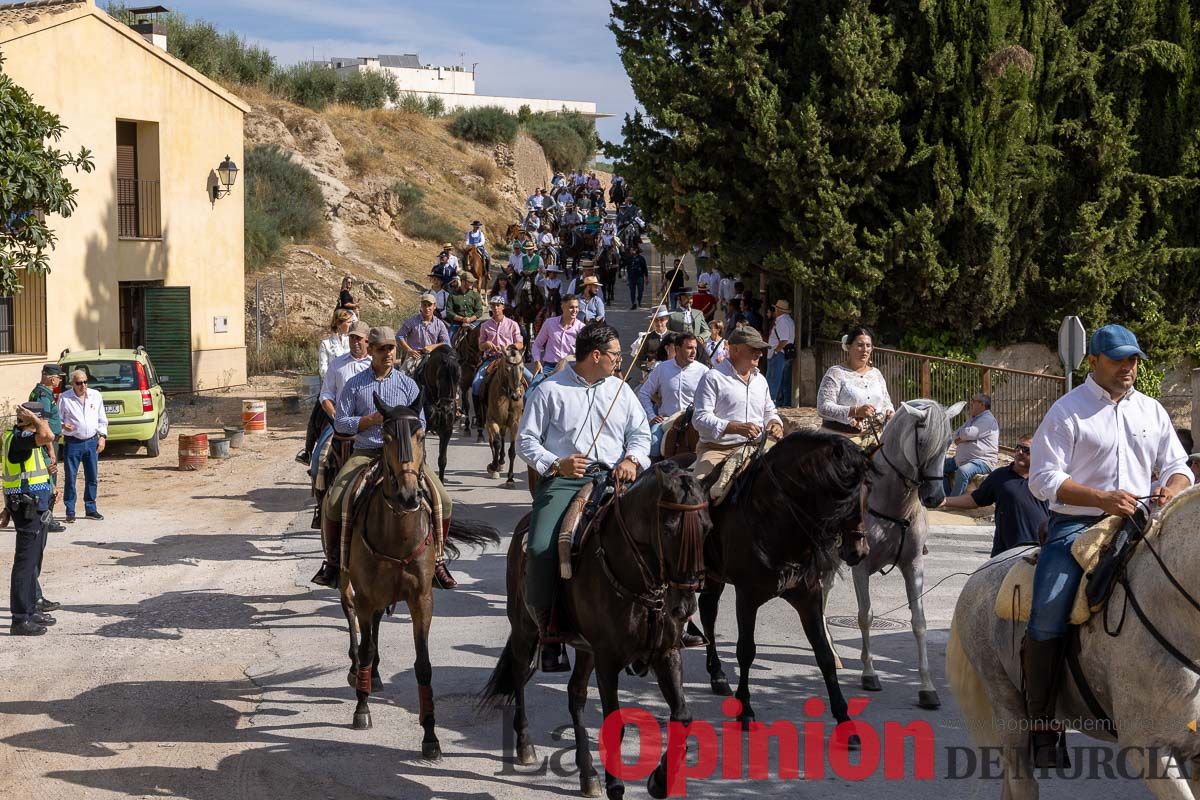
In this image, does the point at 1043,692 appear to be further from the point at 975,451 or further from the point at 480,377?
the point at 480,377

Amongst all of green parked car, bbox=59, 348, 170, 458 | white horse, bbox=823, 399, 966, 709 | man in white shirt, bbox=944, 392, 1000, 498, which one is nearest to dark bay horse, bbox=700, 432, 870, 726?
white horse, bbox=823, 399, 966, 709

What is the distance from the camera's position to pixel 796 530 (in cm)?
835

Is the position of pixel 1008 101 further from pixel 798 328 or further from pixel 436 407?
pixel 436 407

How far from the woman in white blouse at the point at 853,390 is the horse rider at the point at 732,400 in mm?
566

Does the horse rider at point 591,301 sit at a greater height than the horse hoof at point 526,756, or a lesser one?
greater

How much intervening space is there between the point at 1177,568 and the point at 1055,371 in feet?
59.1

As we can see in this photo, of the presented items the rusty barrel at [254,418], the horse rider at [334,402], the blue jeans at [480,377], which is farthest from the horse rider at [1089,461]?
the rusty barrel at [254,418]

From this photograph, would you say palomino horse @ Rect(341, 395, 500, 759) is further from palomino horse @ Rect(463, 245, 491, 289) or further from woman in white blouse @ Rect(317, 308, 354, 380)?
palomino horse @ Rect(463, 245, 491, 289)

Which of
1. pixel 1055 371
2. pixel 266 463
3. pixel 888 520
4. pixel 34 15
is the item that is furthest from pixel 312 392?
pixel 888 520

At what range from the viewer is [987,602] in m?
6.65

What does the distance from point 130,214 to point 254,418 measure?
7.72 metres

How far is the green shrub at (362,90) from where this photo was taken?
67.8 meters

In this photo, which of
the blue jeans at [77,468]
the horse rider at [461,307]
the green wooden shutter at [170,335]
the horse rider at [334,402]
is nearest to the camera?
the horse rider at [334,402]

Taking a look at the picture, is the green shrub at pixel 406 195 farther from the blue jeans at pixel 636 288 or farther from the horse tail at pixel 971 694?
the horse tail at pixel 971 694
